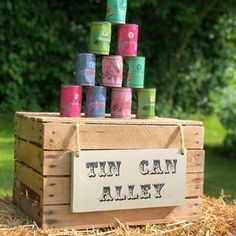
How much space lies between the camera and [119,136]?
408cm

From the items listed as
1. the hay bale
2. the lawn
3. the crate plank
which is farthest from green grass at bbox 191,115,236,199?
the crate plank

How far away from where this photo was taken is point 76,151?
3.90m

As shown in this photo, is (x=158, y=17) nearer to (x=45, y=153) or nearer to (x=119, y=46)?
(x=119, y=46)

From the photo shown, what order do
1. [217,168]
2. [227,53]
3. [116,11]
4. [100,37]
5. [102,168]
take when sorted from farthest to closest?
1. [227,53]
2. [217,168]
3. [116,11]
4. [100,37]
5. [102,168]

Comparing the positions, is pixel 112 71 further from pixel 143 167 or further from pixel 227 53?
pixel 227 53

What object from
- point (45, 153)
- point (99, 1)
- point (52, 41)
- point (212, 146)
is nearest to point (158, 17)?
point (99, 1)

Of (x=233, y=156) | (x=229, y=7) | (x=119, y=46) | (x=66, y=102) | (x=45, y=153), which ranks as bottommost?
(x=233, y=156)

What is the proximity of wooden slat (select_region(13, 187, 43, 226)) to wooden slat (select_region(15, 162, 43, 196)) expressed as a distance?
10 cm

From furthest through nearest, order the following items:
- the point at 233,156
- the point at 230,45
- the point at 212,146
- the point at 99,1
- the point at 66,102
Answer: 1. the point at 230,45
2. the point at 99,1
3. the point at 212,146
4. the point at 233,156
5. the point at 66,102

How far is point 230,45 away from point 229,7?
170 cm


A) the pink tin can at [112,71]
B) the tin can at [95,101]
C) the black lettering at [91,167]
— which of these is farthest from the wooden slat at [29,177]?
the pink tin can at [112,71]

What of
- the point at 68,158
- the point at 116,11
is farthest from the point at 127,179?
the point at 116,11

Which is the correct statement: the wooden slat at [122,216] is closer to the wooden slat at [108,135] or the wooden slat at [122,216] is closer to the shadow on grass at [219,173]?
the wooden slat at [108,135]

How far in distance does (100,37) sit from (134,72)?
0.35 meters
